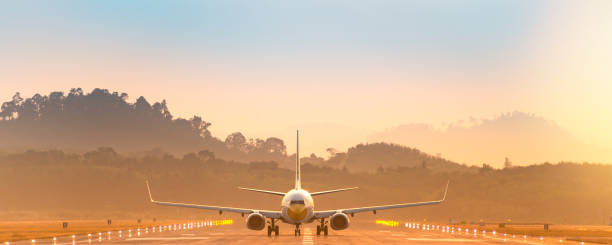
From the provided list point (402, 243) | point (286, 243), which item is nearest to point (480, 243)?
point (402, 243)

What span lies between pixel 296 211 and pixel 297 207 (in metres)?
0.40

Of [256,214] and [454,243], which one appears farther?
[256,214]

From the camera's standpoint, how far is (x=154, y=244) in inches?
2303

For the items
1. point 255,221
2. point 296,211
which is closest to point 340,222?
point 296,211

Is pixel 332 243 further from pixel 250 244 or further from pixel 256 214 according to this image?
pixel 256 214

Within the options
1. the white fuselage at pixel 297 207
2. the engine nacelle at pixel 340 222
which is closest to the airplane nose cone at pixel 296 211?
the white fuselage at pixel 297 207

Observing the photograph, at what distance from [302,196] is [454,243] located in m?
15.8

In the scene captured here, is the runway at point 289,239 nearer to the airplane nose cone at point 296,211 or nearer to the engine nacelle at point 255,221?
the engine nacelle at point 255,221

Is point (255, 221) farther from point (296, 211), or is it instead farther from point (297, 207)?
point (297, 207)

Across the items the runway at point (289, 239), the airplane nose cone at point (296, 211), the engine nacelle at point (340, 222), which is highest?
the airplane nose cone at point (296, 211)

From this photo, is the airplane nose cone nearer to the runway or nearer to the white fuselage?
the white fuselage

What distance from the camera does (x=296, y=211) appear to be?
70688 millimetres

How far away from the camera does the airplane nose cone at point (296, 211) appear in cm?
7062

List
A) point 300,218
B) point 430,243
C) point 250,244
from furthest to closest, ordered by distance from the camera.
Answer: point 300,218
point 430,243
point 250,244
